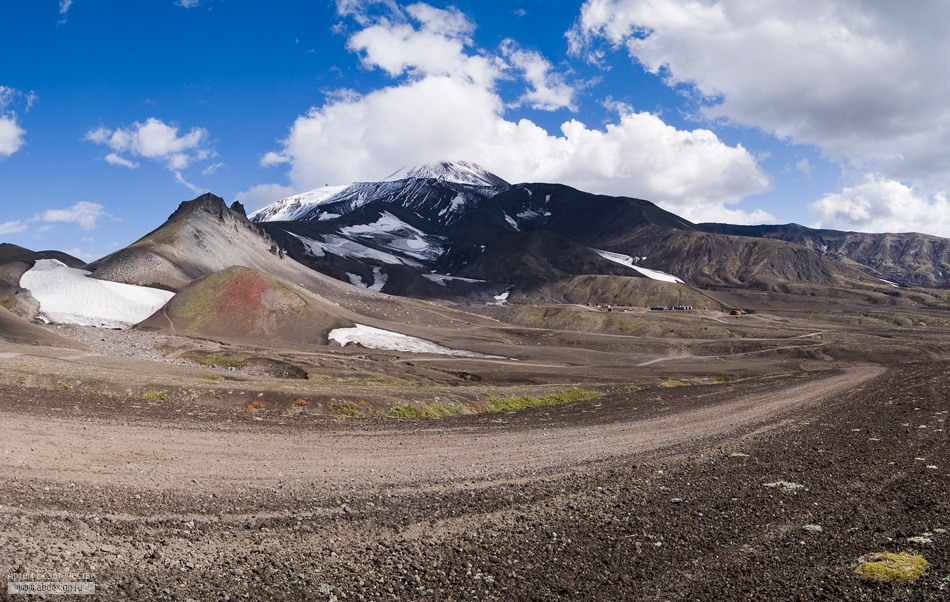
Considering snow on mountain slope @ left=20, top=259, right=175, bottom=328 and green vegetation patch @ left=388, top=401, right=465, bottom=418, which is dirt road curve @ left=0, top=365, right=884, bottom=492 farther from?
snow on mountain slope @ left=20, top=259, right=175, bottom=328

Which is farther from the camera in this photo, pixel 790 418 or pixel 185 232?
pixel 185 232

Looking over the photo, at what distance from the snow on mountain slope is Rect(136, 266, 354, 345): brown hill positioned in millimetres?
4143

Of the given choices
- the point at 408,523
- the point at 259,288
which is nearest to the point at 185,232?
the point at 259,288

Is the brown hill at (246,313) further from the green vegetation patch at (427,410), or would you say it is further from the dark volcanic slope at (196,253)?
the green vegetation patch at (427,410)

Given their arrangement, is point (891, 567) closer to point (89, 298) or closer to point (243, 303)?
point (243, 303)

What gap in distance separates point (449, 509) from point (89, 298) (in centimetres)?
9181

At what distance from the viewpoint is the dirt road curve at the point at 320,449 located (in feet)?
43.9

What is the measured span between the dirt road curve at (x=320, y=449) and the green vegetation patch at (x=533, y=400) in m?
7.76

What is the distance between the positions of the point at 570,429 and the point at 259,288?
67597 mm

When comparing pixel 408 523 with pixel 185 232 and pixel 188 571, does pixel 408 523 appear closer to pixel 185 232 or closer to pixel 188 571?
pixel 188 571

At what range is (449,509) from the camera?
12414 mm

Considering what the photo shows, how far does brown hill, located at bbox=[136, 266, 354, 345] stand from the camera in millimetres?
74188

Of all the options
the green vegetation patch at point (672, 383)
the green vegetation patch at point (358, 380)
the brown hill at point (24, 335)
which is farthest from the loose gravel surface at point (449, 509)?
the brown hill at point (24, 335)

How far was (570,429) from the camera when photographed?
23547 millimetres
